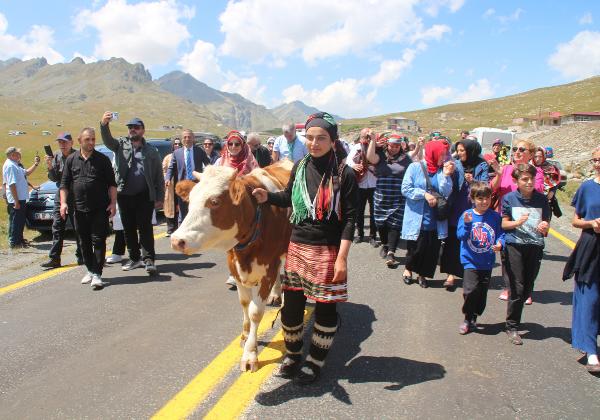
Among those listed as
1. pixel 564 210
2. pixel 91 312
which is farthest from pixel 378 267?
pixel 564 210

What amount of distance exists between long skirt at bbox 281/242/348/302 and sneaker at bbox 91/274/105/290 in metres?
3.53

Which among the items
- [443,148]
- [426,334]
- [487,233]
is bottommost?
[426,334]

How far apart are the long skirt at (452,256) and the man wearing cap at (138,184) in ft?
13.7

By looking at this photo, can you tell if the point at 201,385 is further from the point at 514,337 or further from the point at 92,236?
the point at 92,236

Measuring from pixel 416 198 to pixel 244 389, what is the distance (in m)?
3.61

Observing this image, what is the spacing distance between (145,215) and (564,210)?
11913 millimetres

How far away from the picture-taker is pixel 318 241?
348 cm

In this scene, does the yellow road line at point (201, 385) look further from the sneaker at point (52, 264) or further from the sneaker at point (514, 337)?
the sneaker at point (52, 264)

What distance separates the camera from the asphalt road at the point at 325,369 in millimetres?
3256

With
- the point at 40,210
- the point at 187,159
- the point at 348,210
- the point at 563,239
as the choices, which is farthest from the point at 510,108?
the point at 348,210

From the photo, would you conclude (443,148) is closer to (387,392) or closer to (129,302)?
(387,392)

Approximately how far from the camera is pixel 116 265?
721 cm

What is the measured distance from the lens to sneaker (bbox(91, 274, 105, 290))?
5918mm

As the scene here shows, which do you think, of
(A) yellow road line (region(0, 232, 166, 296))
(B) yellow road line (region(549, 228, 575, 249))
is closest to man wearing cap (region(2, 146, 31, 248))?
(A) yellow road line (region(0, 232, 166, 296))
